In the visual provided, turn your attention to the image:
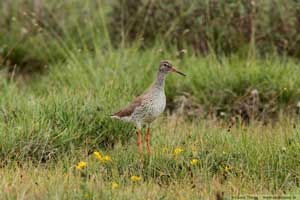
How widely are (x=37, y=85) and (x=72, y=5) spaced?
177 centimetres

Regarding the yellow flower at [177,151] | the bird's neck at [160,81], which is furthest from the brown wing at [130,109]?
the yellow flower at [177,151]

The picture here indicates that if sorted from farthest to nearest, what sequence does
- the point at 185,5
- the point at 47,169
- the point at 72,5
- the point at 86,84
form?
the point at 72,5, the point at 185,5, the point at 86,84, the point at 47,169

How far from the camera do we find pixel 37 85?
27.8 ft

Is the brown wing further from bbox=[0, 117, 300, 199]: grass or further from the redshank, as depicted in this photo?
bbox=[0, 117, 300, 199]: grass

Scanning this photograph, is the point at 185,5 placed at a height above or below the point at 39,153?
above

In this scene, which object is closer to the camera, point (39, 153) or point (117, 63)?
point (39, 153)

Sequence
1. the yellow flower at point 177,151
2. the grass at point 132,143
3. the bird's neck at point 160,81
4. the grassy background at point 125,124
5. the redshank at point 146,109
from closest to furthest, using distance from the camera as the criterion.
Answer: the grass at point 132,143
the grassy background at point 125,124
the yellow flower at point 177,151
the redshank at point 146,109
the bird's neck at point 160,81

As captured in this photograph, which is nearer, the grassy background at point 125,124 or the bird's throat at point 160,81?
the grassy background at point 125,124

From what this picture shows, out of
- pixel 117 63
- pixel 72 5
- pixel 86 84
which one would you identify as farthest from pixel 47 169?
pixel 72 5

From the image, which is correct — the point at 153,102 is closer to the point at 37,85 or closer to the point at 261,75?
the point at 261,75

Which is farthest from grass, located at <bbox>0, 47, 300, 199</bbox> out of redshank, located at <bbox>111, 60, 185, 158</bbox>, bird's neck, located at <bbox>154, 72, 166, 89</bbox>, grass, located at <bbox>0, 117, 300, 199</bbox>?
bird's neck, located at <bbox>154, 72, 166, 89</bbox>

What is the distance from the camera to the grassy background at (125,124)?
5359 millimetres

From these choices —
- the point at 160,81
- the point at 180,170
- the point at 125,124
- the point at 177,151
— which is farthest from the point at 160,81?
the point at 180,170

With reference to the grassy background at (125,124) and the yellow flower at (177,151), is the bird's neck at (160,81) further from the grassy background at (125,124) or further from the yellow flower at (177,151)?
the yellow flower at (177,151)
